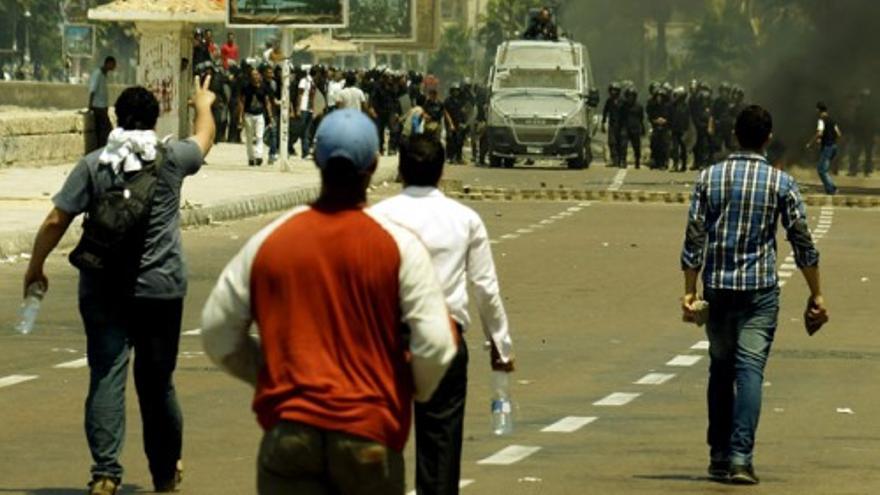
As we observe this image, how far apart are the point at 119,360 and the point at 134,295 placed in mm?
244

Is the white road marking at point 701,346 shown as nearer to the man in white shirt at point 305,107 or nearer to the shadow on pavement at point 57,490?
the shadow on pavement at point 57,490

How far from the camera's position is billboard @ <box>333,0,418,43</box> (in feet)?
263

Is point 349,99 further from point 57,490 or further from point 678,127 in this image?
point 57,490

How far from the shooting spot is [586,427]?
527 inches

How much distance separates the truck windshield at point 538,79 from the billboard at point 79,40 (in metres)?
24.4

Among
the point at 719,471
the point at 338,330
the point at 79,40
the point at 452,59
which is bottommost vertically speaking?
the point at 452,59

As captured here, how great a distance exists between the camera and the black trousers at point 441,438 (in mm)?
8758

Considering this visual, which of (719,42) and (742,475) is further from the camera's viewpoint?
(719,42)

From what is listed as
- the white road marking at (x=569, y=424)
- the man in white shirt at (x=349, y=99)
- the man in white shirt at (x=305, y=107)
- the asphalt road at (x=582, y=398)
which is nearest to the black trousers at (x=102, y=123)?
the man in white shirt at (x=349, y=99)

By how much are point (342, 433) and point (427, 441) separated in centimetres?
255

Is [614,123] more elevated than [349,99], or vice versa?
[349,99]

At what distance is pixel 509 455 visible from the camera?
12258 mm

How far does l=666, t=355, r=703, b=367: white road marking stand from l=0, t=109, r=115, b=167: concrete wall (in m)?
21.9

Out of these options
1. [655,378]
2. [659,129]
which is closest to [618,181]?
[659,129]
